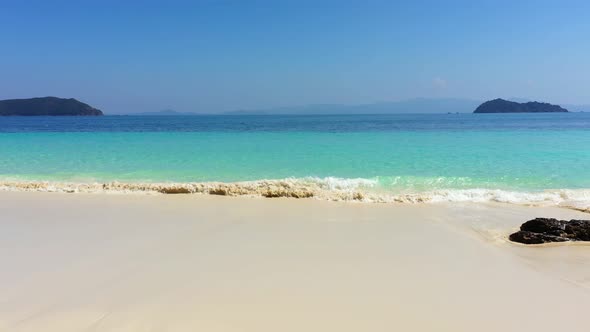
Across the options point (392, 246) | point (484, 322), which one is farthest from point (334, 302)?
point (392, 246)

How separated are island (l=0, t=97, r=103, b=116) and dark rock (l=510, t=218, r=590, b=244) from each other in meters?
161

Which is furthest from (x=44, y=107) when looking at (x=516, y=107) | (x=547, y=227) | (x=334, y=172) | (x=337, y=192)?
(x=516, y=107)

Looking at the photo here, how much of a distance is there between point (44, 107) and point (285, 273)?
528 feet

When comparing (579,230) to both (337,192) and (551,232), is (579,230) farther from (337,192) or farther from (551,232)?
(337,192)

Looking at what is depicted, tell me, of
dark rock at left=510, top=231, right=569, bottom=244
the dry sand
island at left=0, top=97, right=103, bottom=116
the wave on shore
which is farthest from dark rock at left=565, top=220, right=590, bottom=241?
island at left=0, top=97, right=103, bottom=116

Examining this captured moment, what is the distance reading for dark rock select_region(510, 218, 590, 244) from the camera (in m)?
5.51

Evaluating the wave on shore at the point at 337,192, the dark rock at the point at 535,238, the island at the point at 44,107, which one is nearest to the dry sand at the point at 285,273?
the dark rock at the point at 535,238

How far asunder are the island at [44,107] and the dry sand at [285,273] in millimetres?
155216

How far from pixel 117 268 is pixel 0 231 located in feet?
9.97

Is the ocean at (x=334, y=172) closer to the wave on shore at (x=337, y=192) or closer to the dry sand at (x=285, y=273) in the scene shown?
the wave on shore at (x=337, y=192)

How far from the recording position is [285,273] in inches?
172

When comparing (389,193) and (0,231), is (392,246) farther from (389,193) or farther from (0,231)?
(0,231)

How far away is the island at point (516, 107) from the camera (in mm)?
145625

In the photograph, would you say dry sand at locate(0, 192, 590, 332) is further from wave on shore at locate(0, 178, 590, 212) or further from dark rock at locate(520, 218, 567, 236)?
wave on shore at locate(0, 178, 590, 212)
